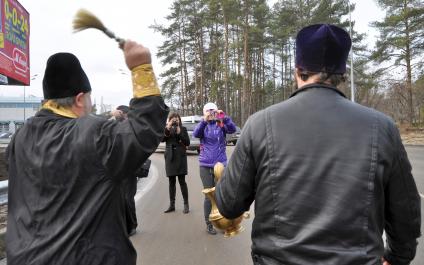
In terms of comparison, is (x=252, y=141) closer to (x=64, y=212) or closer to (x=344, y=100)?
(x=344, y=100)

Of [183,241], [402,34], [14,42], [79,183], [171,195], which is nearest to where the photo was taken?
[79,183]

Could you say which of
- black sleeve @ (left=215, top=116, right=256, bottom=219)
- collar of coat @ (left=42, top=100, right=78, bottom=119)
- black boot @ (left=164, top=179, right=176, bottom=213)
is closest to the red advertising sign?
black boot @ (left=164, top=179, right=176, bottom=213)

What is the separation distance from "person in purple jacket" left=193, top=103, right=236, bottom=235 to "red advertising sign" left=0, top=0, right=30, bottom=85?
983 centimetres

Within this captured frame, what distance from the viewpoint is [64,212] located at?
2141mm

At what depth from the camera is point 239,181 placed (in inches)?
80.9

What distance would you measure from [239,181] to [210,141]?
188 inches

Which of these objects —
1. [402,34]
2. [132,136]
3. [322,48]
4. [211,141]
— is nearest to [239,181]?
[132,136]

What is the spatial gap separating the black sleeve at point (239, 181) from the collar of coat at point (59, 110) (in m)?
0.85

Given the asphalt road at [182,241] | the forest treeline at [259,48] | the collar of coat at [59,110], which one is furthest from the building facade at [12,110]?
the collar of coat at [59,110]

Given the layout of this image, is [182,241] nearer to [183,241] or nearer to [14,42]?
[183,241]

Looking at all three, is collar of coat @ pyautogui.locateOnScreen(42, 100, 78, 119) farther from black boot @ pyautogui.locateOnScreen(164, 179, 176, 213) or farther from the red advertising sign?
the red advertising sign

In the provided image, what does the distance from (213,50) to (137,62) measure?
44.5m

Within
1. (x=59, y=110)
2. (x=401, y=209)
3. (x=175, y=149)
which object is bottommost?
(x=401, y=209)

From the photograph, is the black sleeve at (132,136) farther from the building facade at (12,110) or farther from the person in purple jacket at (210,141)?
the building facade at (12,110)
